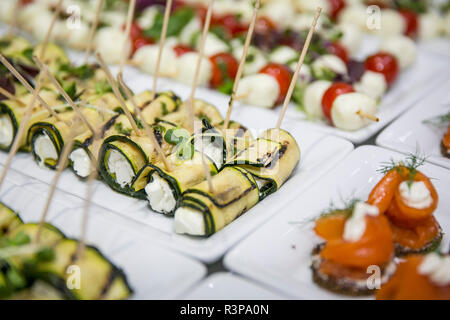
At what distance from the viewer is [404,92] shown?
3463 millimetres

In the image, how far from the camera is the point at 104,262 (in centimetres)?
169

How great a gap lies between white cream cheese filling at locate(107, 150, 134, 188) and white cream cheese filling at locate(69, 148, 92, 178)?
5.1 inches

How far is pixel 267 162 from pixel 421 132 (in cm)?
104

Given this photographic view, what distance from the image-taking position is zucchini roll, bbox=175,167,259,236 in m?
1.88

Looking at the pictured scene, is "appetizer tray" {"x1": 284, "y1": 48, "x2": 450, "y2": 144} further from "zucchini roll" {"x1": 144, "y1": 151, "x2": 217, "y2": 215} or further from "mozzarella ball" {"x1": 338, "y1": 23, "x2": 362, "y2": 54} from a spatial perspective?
"zucchini roll" {"x1": 144, "y1": 151, "x2": 217, "y2": 215}

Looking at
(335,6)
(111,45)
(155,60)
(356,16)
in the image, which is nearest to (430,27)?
(356,16)

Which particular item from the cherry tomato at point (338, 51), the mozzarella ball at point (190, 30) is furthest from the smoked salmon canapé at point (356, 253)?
the mozzarella ball at point (190, 30)

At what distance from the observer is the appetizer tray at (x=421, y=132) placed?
2.47 meters

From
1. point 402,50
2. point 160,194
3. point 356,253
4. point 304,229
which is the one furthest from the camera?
point 402,50

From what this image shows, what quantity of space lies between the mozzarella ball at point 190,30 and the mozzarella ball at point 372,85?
1.40 meters

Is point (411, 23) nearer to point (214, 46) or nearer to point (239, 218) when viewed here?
point (214, 46)

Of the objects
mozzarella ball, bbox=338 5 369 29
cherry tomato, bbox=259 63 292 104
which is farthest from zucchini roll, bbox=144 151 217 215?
mozzarella ball, bbox=338 5 369 29

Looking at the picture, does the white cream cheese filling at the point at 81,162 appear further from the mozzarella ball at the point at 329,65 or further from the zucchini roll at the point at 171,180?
the mozzarella ball at the point at 329,65

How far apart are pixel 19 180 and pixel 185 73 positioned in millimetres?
1455
